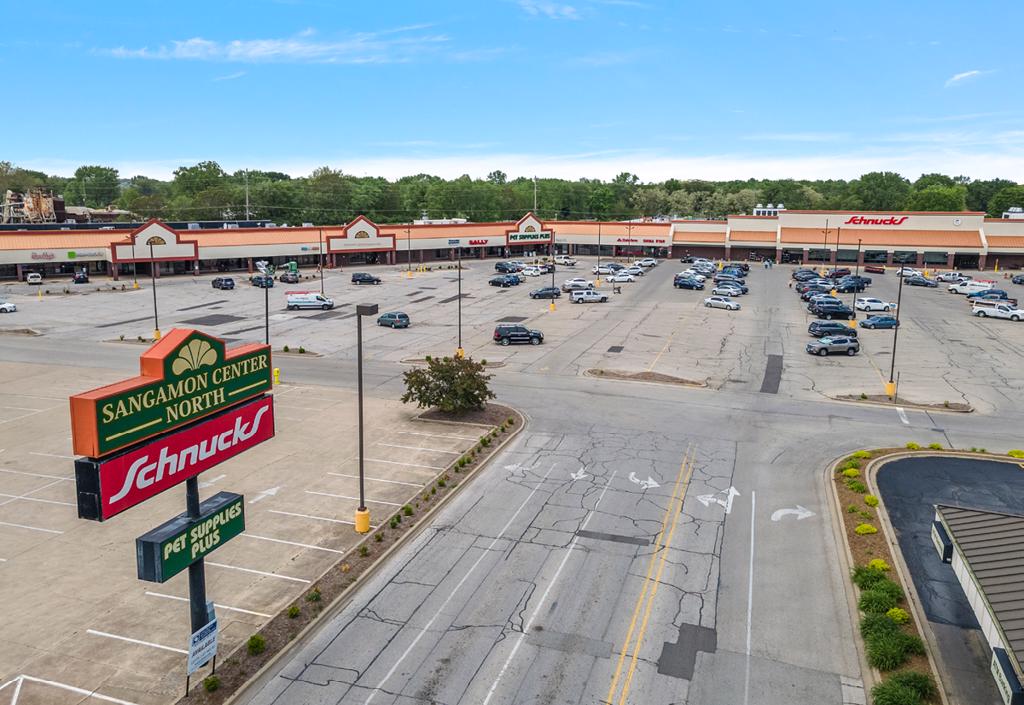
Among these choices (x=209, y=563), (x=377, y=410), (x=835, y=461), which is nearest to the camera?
(x=209, y=563)

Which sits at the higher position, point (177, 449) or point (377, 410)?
point (177, 449)

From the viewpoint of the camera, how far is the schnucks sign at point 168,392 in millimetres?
14039

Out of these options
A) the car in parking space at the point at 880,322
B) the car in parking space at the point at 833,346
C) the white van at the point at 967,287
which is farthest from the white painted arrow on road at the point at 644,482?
the white van at the point at 967,287

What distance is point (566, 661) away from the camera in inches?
717

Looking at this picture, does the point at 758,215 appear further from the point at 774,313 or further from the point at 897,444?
the point at 897,444

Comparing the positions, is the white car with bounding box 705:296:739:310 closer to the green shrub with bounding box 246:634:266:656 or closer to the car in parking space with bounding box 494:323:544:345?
the car in parking space with bounding box 494:323:544:345

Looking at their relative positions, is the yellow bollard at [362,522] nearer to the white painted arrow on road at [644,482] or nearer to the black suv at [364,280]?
the white painted arrow on road at [644,482]

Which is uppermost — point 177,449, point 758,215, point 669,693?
point 758,215

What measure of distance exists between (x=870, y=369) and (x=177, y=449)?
1844 inches

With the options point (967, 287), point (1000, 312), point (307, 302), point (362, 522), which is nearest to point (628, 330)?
point (307, 302)

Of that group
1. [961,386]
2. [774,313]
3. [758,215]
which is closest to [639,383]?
[961,386]

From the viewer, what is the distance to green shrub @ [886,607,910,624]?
19.5 meters

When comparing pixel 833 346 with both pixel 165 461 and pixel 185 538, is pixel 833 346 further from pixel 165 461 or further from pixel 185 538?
pixel 165 461

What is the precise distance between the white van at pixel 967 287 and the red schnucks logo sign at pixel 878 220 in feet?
90.9
